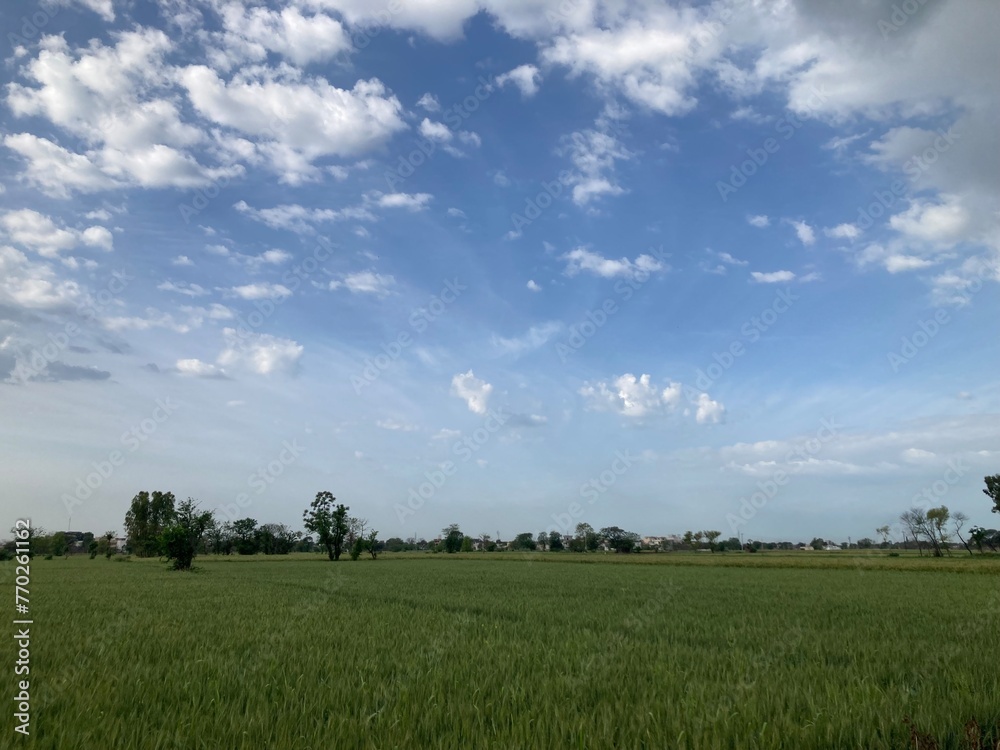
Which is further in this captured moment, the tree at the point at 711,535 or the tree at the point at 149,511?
the tree at the point at 711,535

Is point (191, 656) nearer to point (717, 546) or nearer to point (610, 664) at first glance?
point (610, 664)

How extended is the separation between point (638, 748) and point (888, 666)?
6.31 meters

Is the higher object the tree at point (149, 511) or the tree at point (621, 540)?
the tree at point (149, 511)

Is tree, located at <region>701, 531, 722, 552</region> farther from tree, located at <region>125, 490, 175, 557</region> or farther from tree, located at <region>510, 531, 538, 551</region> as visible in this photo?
tree, located at <region>125, 490, 175, 557</region>

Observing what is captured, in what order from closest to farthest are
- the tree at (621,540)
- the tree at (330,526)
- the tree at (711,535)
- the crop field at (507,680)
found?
the crop field at (507,680) < the tree at (330,526) < the tree at (621,540) < the tree at (711,535)

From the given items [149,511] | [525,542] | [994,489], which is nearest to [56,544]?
[149,511]

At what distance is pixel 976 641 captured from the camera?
11.5 meters

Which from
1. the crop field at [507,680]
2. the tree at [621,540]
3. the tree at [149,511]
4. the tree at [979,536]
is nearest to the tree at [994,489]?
the tree at [979,536]

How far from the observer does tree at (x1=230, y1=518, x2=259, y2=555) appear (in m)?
118

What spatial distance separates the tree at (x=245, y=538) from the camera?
118 m

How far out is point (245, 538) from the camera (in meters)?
119

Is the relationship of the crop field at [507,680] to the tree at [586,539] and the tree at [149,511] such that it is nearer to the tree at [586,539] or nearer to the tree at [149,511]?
the tree at [149,511]

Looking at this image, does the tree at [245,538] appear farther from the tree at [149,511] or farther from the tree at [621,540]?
the tree at [621,540]

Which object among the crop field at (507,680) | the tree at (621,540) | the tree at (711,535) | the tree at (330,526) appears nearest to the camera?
the crop field at (507,680)
